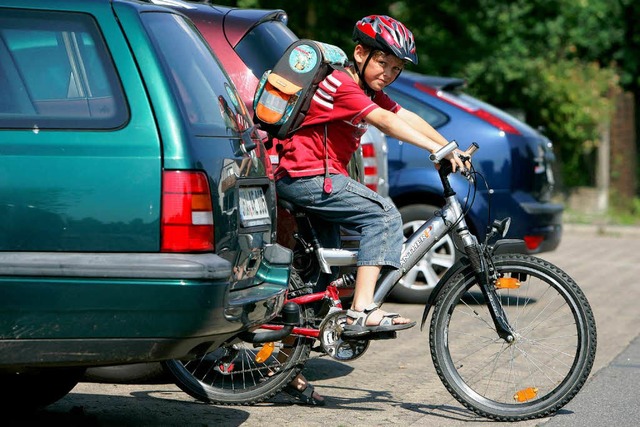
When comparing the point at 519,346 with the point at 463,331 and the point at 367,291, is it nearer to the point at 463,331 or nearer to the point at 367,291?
the point at 463,331

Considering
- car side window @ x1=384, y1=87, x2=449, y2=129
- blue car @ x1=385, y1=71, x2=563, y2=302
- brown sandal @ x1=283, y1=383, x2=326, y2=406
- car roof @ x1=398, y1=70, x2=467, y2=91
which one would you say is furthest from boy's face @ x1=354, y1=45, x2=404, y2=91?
car roof @ x1=398, y1=70, x2=467, y2=91

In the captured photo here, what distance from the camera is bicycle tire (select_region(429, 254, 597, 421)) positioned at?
5.64m

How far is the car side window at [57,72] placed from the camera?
14.7 feet

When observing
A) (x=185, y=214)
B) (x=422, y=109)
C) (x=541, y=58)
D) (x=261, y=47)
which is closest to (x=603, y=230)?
(x=541, y=58)

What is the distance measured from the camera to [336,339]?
575 cm

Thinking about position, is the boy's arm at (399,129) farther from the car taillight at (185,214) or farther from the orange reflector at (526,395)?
the car taillight at (185,214)

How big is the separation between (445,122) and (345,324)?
422 centimetres

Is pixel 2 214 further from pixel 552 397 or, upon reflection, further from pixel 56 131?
pixel 552 397

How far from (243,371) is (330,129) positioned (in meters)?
1.26

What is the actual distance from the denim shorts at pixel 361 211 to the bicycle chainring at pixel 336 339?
0.27m

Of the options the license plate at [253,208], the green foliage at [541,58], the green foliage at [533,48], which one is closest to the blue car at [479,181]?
the license plate at [253,208]

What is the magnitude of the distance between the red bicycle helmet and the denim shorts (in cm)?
64

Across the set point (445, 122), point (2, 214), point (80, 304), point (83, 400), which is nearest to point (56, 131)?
point (2, 214)

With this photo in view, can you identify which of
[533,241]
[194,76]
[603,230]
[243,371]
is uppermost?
[194,76]
